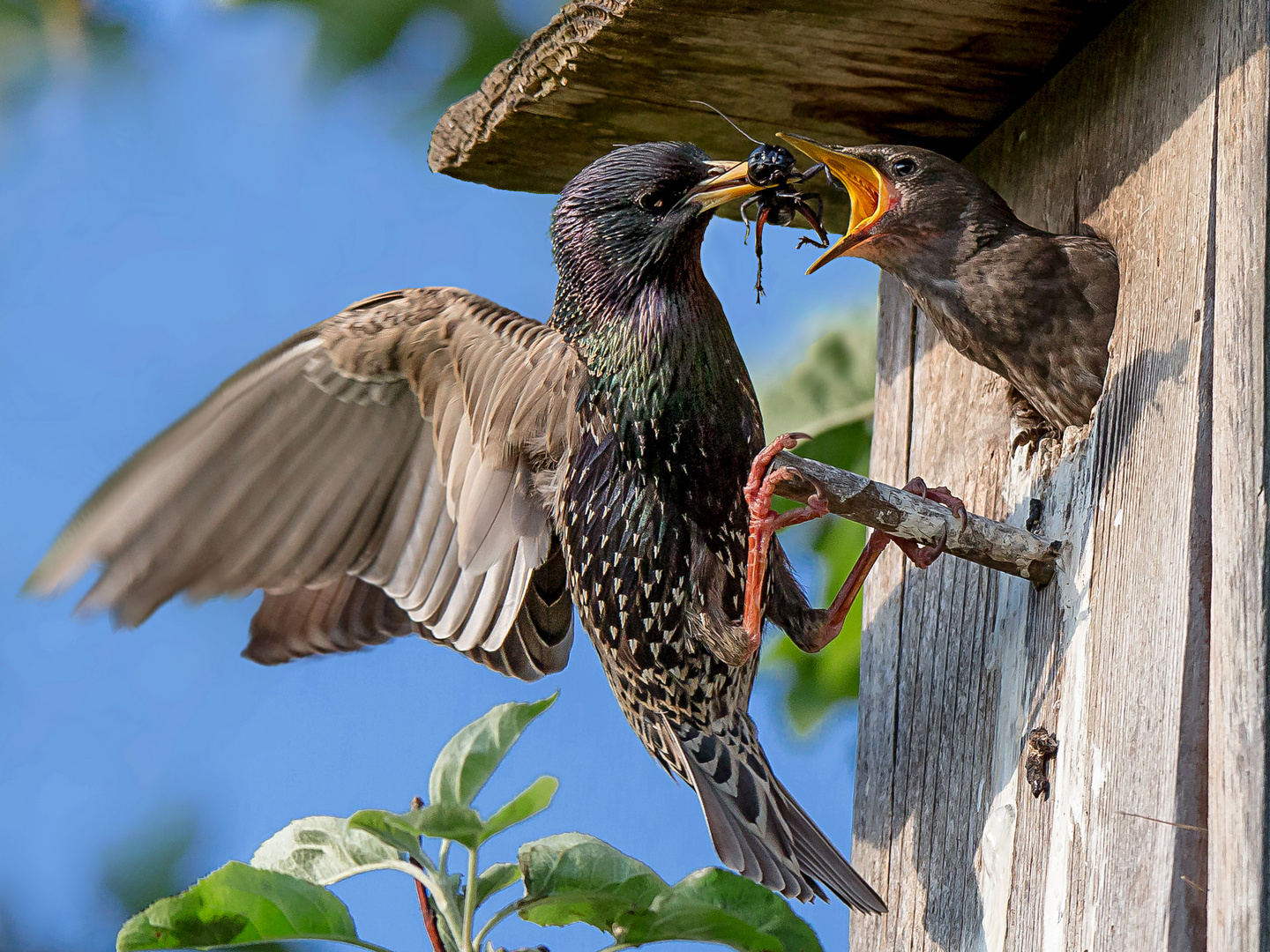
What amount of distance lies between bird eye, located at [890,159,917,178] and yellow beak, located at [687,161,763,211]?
0.25 m

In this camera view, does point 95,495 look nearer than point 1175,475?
No

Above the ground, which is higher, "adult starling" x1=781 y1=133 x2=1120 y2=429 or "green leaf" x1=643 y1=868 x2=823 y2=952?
"adult starling" x1=781 y1=133 x2=1120 y2=429

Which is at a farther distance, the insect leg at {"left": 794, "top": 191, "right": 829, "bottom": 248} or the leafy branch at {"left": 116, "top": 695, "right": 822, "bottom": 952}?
the insect leg at {"left": 794, "top": 191, "right": 829, "bottom": 248}

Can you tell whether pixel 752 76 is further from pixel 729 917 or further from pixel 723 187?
pixel 729 917

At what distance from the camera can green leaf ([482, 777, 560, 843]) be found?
156cm

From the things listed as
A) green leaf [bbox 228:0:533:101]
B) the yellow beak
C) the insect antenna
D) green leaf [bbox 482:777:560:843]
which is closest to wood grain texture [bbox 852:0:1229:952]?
the insect antenna

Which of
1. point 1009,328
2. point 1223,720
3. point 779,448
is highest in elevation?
point 1009,328

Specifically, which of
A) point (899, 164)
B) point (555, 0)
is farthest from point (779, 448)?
point (555, 0)

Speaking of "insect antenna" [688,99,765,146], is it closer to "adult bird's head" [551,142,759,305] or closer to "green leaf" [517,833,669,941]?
"adult bird's head" [551,142,759,305]

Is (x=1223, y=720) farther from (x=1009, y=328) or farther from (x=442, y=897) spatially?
(x=442, y=897)

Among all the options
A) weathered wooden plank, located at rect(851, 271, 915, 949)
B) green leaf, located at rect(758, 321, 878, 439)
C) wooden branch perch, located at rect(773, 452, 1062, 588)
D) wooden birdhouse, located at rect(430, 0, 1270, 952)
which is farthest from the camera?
green leaf, located at rect(758, 321, 878, 439)

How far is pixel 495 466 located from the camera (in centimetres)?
191

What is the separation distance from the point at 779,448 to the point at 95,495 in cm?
88

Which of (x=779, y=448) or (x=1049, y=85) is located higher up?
(x=1049, y=85)
